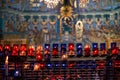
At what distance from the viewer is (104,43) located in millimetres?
24125

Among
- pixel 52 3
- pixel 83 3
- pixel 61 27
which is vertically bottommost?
pixel 61 27

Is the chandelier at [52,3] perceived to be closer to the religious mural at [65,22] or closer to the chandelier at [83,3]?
the religious mural at [65,22]

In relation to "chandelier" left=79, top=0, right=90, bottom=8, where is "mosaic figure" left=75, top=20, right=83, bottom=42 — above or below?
below

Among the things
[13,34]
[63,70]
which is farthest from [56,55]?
[13,34]

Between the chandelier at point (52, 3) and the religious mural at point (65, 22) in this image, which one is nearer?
the religious mural at point (65, 22)

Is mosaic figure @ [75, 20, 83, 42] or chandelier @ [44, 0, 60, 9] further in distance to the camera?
chandelier @ [44, 0, 60, 9]

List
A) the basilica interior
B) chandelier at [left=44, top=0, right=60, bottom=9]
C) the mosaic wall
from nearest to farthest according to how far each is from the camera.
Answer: the basilica interior
the mosaic wall
chandelier at [left=44, top=0, right=60, bottom=9]

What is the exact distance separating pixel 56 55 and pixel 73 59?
3038mm

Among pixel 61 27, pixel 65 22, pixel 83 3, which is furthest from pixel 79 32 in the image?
pixel 83 3

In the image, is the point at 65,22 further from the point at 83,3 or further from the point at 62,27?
the point at 83,3

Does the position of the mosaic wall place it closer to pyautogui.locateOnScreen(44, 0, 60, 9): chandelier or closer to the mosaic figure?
the mosaic figure

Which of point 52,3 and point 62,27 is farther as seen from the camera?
point 52,3

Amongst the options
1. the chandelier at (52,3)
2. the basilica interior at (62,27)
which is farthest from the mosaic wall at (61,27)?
the chandelier at (52,3)

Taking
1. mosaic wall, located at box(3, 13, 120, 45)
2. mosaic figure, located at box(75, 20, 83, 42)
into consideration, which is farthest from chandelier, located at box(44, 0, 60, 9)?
mosaic figure, located at box(75, 20, 83, 42)
